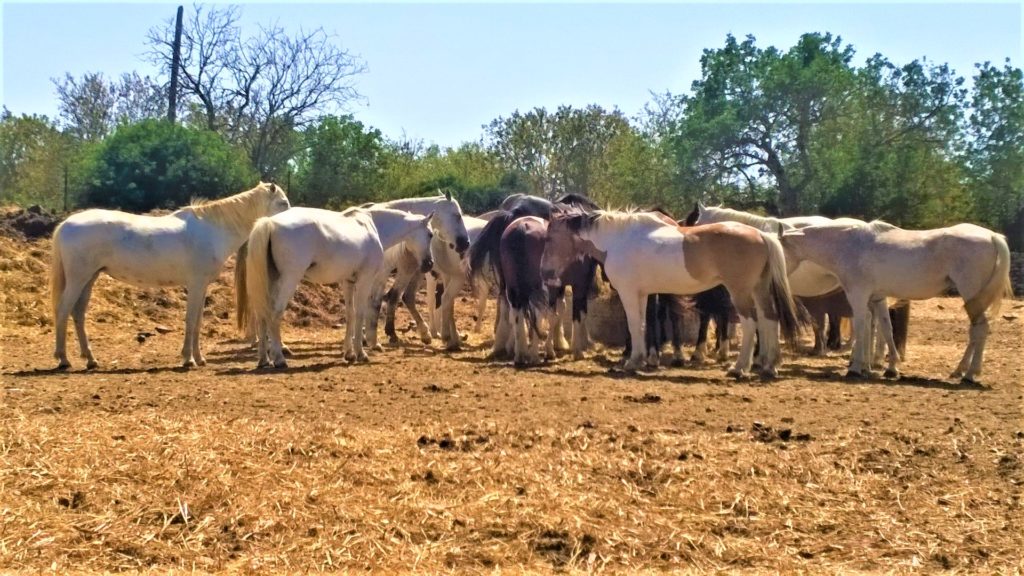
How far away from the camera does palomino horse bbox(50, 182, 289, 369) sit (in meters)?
9.73

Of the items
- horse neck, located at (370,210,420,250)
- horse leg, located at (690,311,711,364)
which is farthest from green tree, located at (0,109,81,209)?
horse leg, located at (690,311,711,364)

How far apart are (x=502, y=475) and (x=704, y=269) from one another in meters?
4.93

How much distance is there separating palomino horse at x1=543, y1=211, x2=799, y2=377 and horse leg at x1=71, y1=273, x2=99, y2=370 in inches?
223

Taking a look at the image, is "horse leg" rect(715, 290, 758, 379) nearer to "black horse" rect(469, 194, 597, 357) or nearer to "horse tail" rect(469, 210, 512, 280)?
"black horse" rect(469, 194, 597, 357)

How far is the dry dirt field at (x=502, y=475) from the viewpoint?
446cm

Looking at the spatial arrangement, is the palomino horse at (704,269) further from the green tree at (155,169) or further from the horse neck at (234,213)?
the green tree at (155,169)

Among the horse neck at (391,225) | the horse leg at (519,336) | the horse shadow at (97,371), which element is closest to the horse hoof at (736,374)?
the horse leg at (519,336)

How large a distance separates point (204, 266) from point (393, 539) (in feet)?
21.6

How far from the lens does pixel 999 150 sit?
25703mm

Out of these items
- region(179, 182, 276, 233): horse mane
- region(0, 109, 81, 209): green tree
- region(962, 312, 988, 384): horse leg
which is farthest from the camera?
region(0, 109, 81, 209): green tree

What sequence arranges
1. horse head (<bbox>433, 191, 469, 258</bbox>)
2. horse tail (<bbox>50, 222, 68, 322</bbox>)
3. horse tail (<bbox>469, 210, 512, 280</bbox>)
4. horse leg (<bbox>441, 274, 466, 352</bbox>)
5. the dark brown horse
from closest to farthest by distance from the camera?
horse tail (<bbox>50, 222, 68, 322</bbox>)
the dark brown horse
horse tail (<bbox>469, 210, 512, 280</bbox>)
horse head (<bbox>433, 191, 469, 258</bbox>)
horse leg (<bbox>441, 274, 466, 352</bbox>)

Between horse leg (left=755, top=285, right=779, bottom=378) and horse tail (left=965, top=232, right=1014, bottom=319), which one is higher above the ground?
horse tail (left=965, top=232, right=1014, bottom=319)

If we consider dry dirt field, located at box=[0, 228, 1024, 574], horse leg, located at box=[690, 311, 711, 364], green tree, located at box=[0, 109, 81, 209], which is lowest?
dry dirt field, located at box=[0, 228, 1024, 574]

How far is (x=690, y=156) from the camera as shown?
26.3 meters
